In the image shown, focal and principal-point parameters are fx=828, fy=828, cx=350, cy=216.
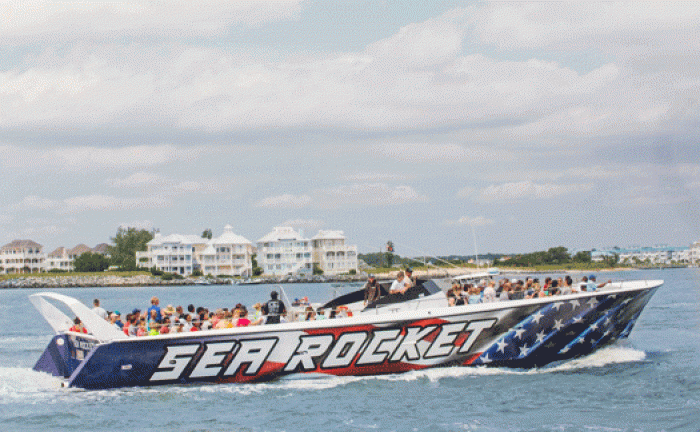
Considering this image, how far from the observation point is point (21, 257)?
620ft

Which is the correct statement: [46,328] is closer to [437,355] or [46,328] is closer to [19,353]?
[19,353]

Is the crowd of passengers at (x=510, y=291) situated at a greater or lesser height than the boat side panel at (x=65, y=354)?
greater

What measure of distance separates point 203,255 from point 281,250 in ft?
52.7

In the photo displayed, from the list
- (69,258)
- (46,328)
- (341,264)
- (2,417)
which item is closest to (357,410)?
(2,417)

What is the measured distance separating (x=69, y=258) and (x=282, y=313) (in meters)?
191

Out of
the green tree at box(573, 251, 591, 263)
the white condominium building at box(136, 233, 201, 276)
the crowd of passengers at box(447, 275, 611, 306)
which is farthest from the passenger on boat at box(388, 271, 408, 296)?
the white condominium building at box(136, 233, 201, 276)

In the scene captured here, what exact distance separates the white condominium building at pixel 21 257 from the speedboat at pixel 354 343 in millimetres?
184186

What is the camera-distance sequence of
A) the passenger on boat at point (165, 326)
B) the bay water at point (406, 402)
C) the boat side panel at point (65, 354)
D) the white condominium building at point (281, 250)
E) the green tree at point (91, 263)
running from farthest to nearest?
the green tree at point (91, 263)
the white condominium building at point (281, 250)
the boat side panel at point (65, 354)
the passenger on boat at point (165, 326)
the bay water at point (406, 402)

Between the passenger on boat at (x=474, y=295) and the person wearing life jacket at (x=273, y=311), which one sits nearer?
the person wearing life jacket at (x=273, y=311)

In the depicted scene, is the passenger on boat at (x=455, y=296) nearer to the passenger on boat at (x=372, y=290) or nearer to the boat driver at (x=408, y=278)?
the boat driver at (x=408, y=278)

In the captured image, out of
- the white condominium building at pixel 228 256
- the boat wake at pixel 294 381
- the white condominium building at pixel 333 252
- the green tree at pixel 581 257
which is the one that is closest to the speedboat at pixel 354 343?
the boat wake at pixel 294 381

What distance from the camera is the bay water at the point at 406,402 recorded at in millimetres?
13586

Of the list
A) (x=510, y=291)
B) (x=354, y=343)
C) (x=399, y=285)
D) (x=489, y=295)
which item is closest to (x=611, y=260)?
(x=510, y=291)

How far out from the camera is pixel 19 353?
2542 centimetres
